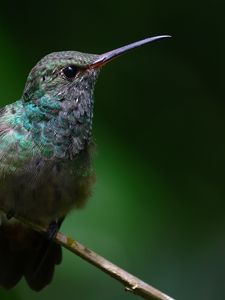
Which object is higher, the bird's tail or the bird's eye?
the bird's eye

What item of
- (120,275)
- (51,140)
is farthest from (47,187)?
(120,275)

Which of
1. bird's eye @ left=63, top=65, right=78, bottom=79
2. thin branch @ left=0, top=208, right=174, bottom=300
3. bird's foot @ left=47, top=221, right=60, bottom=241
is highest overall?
bird's eye @ left=63, top=65, right=78, bottom=79

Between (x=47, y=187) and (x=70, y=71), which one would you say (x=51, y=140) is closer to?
(x=47, y=187)

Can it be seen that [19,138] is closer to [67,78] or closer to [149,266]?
[67,78]

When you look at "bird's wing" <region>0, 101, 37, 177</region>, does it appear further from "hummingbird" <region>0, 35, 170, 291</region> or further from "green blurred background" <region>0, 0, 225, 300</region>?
"green blurred background" <region>0, 0, 225, 300</region>

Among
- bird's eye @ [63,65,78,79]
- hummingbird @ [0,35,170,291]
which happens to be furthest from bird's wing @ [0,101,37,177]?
bird's eye @ [63,65,78,79]
